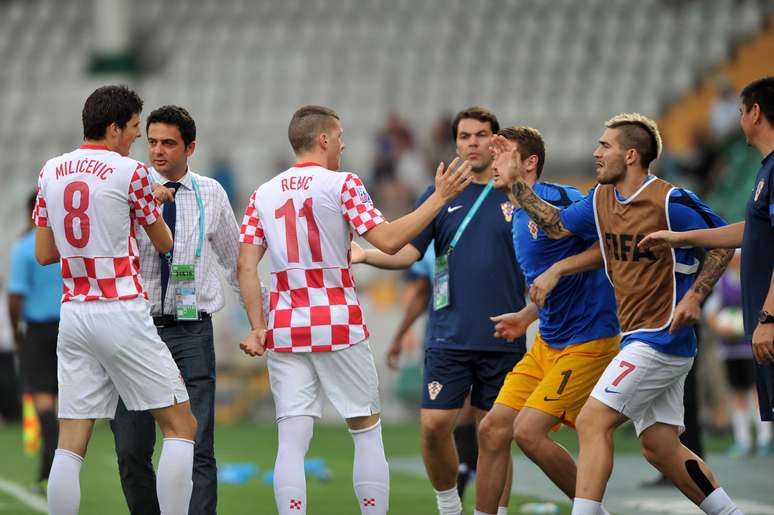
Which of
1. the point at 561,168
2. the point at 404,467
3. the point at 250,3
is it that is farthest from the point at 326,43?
the point at 404,467

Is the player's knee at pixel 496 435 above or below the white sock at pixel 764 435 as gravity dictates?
above

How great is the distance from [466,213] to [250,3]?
22.9 metres

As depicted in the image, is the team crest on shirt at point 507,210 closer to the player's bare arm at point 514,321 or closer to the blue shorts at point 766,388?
the player's bare arm at point 514,321

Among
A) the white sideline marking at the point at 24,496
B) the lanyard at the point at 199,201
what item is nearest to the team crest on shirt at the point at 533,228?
the lanyard at the point at 199,201

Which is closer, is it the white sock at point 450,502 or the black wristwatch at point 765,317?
the black wristwatch at point 765,317

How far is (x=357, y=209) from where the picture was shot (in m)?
7.02

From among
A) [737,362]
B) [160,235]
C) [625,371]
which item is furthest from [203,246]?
[737,362]

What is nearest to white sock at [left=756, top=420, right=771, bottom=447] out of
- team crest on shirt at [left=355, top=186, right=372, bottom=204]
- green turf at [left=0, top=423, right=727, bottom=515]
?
green turf at [left=0, top=423, right=727, bottom=515]

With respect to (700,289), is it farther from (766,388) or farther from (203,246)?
(203,246)

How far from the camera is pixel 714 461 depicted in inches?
515

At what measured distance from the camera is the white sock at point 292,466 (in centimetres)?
696

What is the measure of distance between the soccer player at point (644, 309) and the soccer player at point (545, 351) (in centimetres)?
39

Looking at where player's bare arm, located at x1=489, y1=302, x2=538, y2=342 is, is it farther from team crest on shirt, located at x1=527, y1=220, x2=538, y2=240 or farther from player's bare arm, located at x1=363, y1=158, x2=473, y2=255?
player's bare arm, located at x1=363, y1=158, x2=473, y2=255

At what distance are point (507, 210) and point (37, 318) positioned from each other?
15.2 feet
